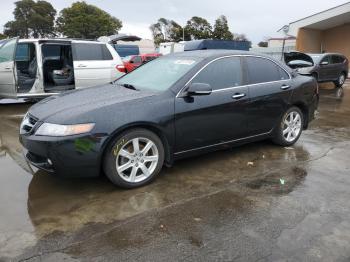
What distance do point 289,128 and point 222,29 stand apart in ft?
213

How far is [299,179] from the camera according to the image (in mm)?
4598

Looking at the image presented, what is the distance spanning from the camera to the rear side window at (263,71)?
5.25m

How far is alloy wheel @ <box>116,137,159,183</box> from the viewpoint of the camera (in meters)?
4.07

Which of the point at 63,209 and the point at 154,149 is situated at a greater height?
the point at 154,149

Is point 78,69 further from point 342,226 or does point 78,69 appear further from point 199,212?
A: point 342,226

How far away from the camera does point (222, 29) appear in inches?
2675

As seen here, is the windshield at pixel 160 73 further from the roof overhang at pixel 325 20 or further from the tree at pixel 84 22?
the tree at pixel 84 22

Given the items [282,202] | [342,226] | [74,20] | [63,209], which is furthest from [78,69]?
[74,20]

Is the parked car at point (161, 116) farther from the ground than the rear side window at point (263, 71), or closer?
closer

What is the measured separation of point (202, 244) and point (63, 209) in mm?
1464

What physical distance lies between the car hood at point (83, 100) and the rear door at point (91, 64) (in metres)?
5.17

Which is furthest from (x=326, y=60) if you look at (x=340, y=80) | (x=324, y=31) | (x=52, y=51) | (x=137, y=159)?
(x=324, y=31)

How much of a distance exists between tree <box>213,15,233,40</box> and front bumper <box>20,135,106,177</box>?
213ft

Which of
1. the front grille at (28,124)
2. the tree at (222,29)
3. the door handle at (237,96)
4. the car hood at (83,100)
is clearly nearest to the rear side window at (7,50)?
the car hood at (83,100)
